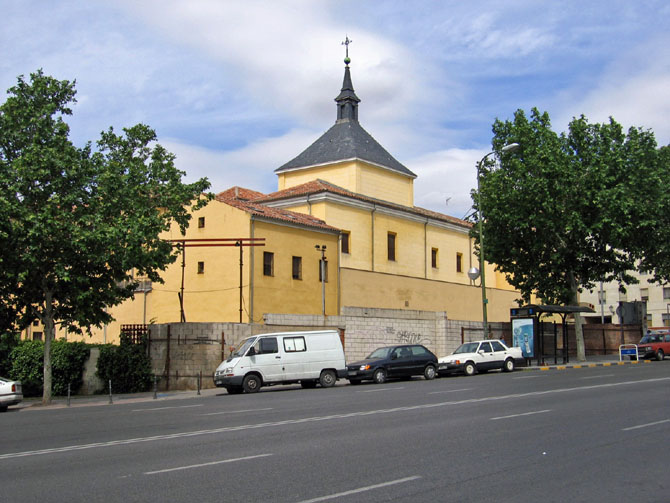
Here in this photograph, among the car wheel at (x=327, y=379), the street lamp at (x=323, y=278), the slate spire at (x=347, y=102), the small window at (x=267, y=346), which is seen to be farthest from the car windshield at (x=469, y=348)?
the slate spire at (x=347, y=102)

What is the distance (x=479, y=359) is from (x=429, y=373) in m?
3.11

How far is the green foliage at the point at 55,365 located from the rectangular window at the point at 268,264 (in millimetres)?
9802

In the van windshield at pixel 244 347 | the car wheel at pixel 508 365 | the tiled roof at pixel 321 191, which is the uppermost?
the tiled roof at pixel 321 191

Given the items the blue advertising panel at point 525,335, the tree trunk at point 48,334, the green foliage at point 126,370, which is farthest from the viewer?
the blue advertising panel at point 525,335

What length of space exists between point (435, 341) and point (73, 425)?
A: 26596 millimetres

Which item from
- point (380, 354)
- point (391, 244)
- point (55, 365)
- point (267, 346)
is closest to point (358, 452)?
point (267, 346)

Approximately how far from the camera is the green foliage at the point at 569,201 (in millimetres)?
38094

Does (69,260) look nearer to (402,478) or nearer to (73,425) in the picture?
(73,425)

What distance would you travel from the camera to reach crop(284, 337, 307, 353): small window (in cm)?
2562

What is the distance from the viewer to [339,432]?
1219 cm

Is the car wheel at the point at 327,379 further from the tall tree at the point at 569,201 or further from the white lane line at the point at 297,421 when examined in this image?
the tall tree at the point at 569,201

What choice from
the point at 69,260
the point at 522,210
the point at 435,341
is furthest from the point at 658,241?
the point at 69,260

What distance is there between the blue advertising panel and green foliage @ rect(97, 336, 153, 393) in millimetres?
17514

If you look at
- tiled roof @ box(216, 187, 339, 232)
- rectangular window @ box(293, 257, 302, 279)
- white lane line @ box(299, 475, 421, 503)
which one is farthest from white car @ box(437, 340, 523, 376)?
white lane line @ box(299, 475, 421, 503)
